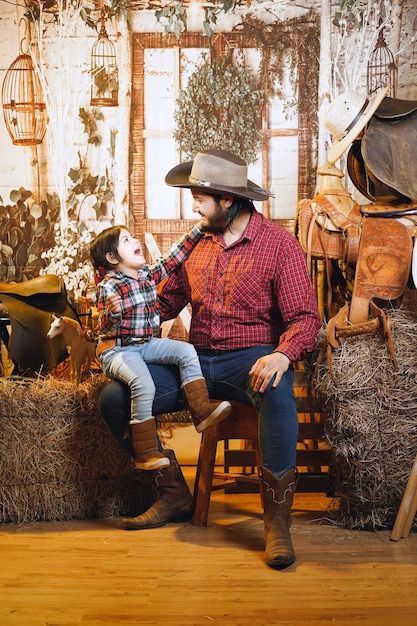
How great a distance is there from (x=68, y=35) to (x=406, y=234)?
2639 millimetres

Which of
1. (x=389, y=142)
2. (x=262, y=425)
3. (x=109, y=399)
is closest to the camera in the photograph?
(x=262, y=425)

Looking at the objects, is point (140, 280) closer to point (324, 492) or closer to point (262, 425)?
point (262, 425)

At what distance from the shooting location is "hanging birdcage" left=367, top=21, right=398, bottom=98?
457 centimetres

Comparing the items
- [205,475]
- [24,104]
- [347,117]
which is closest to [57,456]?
[205,475]

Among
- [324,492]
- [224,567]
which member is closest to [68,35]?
[324,492]

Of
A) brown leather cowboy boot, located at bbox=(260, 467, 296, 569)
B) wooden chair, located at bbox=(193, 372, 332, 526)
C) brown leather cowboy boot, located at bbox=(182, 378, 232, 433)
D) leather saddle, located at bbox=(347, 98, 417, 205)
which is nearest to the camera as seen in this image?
brown leather cowboy boot, located at bbox=(260, 467, 296, 569)

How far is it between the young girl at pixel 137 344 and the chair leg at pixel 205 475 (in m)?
0.14

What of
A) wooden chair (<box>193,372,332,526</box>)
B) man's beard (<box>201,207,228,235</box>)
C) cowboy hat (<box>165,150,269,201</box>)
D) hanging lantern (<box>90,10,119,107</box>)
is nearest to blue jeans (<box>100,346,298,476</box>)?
wooden chair (<box>193,372,332,526</box>)

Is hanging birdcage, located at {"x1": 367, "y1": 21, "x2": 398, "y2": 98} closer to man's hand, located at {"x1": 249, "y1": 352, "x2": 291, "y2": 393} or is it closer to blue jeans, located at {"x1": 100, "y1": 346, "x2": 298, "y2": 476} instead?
blue jeans, located at {"x1": 100, "y1": 346, "x2": 298, "y2": 476}

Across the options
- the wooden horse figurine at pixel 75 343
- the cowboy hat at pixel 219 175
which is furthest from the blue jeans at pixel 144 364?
the cowboy hat at pixel 219 175

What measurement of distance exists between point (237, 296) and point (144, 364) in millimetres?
416

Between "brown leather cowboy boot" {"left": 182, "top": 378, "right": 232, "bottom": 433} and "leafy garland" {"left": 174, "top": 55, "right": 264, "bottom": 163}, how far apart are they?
2241 millimetres

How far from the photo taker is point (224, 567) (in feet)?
8.15

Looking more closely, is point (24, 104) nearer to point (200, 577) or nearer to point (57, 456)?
point (57, 456)
